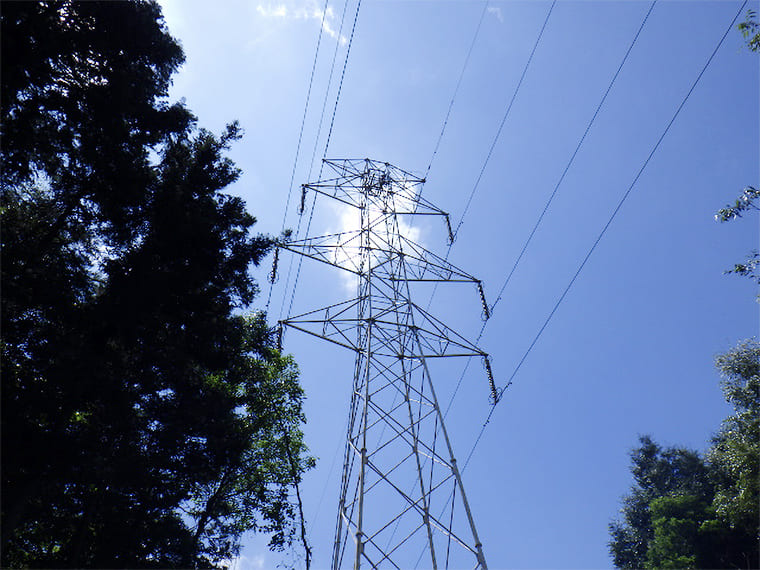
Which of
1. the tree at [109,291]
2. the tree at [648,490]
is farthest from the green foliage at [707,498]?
the tree at [109,291]

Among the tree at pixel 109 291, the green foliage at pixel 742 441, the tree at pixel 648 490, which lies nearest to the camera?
the tree at pixel 109 291

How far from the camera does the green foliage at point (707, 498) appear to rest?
69.9 ft

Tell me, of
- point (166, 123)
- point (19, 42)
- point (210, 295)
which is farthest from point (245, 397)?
point (19, 42)

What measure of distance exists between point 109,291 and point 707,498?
117 ft

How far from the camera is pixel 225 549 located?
13.4 m

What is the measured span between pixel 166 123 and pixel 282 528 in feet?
36.4

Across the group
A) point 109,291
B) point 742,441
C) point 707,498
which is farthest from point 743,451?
point 109,291

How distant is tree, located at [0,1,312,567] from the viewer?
27.4ft

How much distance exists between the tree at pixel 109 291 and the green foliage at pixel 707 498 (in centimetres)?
2077

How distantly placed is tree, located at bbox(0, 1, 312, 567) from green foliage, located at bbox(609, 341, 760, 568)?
2077cm

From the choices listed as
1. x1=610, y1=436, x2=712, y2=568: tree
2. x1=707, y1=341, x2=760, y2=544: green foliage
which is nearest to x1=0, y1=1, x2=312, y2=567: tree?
x1=707, y1=341, x2=760, y2=544: green foliage

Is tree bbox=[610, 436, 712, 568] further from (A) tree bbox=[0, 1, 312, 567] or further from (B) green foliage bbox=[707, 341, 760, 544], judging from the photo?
(A) tree bbox=[0, 1, 312, 567]

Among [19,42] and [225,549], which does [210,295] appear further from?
[225,549]

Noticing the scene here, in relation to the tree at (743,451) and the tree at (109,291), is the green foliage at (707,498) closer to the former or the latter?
the tree at (743,451)
